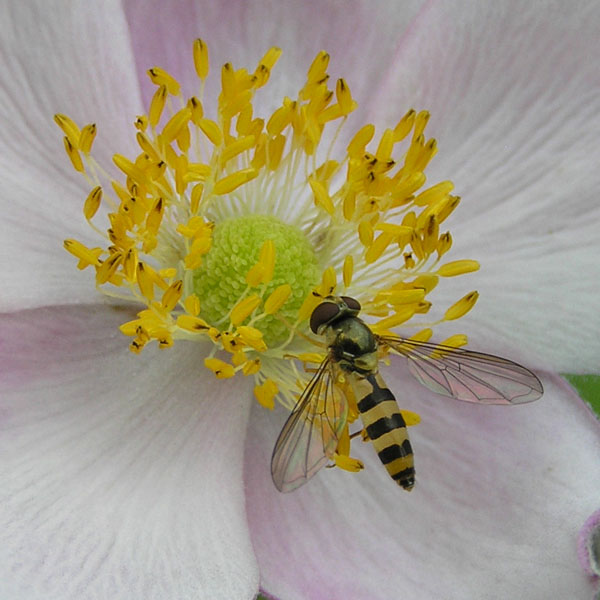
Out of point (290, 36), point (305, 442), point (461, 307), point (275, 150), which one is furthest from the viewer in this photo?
point (290, 36)

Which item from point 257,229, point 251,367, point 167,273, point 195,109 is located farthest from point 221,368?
point 195,109

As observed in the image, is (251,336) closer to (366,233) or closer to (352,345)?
(352,345)

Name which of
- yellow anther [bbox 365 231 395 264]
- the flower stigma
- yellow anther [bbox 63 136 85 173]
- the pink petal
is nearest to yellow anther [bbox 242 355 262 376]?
the flower stigma

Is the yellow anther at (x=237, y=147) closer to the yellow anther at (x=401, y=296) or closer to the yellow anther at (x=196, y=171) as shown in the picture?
the yellow anther at (x=196, y=171)

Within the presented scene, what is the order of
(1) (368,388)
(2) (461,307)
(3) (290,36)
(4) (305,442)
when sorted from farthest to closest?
(3) (290,36) → (2) (461,307) → (1) (368,388) → (4) (305,442)

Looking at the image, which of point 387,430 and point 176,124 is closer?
point 387,430

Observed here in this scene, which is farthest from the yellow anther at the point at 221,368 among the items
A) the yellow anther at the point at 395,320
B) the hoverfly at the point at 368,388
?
the yellow anther at the point at 395,320
